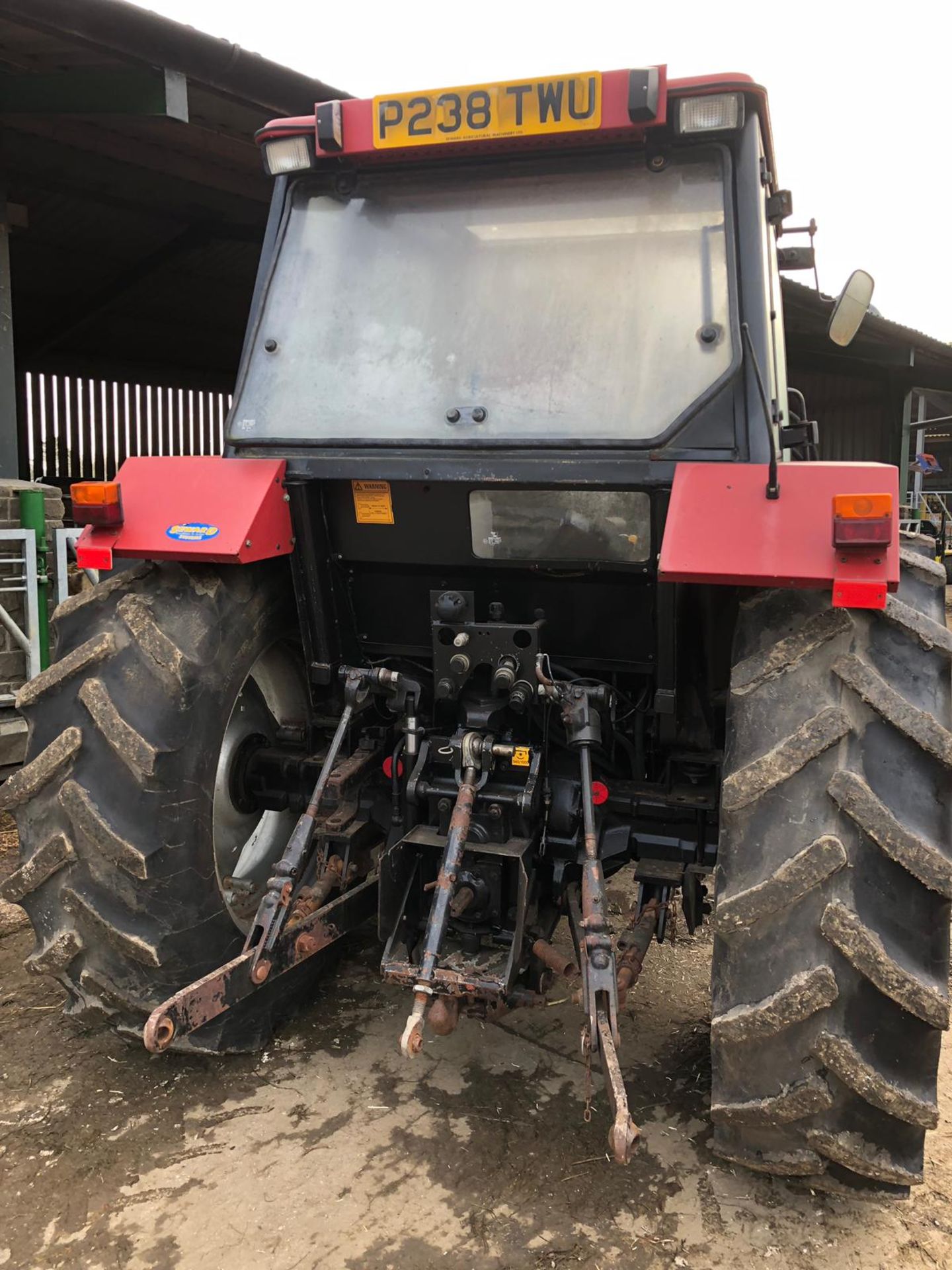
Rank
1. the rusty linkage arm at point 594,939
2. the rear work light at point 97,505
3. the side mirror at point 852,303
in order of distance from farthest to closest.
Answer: the side mirror at point 852,303, the rear work light at point 97,505, the rusty linkage arm at point 594,939

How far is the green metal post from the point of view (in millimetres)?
5500

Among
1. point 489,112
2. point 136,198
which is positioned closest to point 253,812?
point 489,112

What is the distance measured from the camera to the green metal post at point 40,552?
550 centimetres

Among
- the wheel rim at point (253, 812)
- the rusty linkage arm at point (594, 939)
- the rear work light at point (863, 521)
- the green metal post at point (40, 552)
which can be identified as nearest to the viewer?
the rusty linkage arm at point (594, 939)

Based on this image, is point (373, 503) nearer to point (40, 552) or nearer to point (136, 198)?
point (40, 552)

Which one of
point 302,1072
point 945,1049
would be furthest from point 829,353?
point 302,1072

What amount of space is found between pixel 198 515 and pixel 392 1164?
167 centimetres

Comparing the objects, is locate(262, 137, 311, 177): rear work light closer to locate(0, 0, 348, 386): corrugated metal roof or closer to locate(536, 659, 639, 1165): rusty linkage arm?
locate(536, 659, 639, 1165): rusty linkage arm

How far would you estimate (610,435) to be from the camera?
8.14 ft

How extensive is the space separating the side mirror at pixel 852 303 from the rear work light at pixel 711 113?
80 centimetres

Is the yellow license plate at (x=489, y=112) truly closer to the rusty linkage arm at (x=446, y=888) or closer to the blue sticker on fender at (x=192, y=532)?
the blue sticker on fender at (x=192, y=532)

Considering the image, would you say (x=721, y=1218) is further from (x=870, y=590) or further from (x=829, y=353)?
(x=829, y=353)

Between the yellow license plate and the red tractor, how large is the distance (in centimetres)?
1

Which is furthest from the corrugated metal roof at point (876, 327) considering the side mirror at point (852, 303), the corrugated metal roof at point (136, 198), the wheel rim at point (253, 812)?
the wheel rim at point (253, 812)
